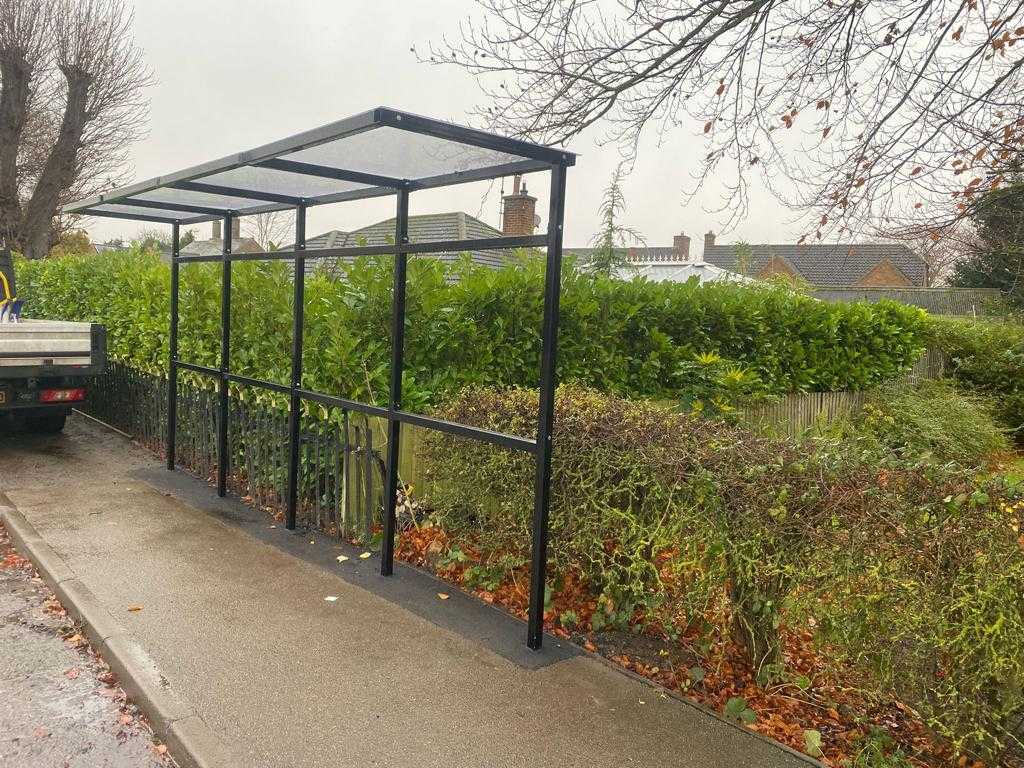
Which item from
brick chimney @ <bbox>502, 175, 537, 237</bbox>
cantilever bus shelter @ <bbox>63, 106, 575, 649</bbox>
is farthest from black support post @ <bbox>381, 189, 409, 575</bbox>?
brick chimney @ <bbox>502, 175, 537, 237</bbox>

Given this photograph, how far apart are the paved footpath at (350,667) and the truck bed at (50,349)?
9.08ft

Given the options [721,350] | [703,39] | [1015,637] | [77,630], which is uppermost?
[703,39]

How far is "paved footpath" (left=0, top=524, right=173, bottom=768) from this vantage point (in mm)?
3066

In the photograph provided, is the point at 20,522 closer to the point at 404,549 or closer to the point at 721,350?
the point at 404,549

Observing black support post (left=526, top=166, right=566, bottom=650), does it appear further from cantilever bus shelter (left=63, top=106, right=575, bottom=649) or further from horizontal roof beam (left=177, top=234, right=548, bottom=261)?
horizontal roof beam (left=177, top=234, right=548, bottom=261)

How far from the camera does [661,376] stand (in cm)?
829

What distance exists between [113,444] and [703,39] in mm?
7500

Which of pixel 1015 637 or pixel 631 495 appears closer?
pixel 1015 637

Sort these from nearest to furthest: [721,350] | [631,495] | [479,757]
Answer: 1. [479,757]
2. [631,495]
3. [721,350]

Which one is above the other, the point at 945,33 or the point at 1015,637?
the point at 945,33

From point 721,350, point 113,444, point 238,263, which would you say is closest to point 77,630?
point 238,263

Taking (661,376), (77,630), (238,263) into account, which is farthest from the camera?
(661,376)

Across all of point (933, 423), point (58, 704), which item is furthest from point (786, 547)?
point (933, 423)

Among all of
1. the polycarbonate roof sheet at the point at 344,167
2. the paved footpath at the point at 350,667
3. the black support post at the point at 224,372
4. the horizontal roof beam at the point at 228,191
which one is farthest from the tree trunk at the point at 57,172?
the paved footpath at the point at 350,667
